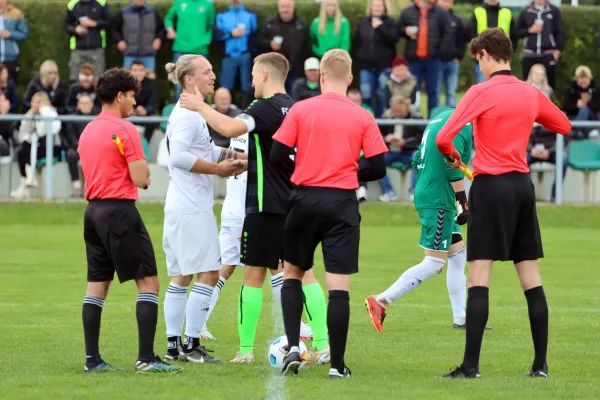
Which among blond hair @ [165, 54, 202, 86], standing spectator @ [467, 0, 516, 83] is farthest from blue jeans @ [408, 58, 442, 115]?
blond hair @ [165, 54, 202, 86]

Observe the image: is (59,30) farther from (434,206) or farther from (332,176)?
(332,176)

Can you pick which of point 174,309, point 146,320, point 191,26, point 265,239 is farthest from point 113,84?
point 191,26

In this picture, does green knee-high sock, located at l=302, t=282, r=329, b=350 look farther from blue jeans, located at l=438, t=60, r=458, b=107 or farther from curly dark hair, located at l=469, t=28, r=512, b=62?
blue jeans, located at l=438, t=60, r=458, b=107

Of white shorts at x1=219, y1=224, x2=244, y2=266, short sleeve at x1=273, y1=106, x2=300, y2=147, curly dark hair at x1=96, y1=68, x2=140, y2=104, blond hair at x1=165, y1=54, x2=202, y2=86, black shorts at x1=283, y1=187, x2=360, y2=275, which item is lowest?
white shorts at x1=219, y1=224, x2=244, y2=266

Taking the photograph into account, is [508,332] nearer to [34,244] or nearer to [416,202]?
[416,202]

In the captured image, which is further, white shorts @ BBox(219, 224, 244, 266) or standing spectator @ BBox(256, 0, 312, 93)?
standing spectator @ BBox(256, 0, 312, 93)

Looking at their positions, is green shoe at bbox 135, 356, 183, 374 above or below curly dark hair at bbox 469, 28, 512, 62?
below

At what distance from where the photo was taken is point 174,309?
10094 millimetres

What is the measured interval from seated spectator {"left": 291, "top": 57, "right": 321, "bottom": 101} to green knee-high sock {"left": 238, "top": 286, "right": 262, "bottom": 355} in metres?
12.2

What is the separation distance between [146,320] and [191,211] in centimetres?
109

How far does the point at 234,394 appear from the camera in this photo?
8461 millimetres

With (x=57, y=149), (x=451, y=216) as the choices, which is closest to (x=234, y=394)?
(x=451, y=216)

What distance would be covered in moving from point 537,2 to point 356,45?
342 cm

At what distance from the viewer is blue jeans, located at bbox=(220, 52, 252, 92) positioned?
2375cm
